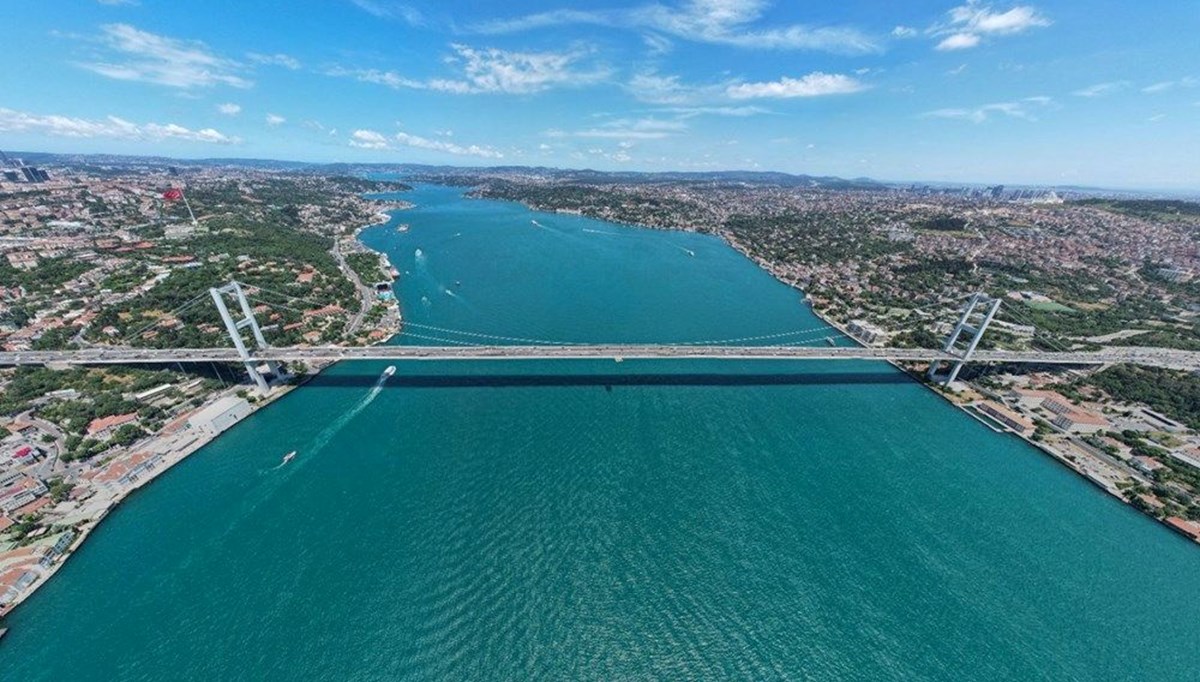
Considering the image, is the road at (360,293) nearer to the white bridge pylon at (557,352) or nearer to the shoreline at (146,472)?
the shoreline at (146,472)

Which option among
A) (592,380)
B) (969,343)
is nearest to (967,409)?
(969,343)

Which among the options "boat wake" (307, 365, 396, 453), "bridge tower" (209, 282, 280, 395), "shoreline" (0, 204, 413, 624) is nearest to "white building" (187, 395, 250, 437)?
"shoreline" (0, 204, 413, 624)

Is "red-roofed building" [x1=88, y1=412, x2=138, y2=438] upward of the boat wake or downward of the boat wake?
upward

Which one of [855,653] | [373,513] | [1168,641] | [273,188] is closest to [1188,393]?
[1168,641]

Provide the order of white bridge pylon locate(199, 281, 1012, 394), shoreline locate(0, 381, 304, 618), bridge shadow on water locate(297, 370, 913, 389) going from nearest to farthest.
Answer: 1. shoreline locate(0, 381, 304, 618)
2. white bridge pylon locate(199, 281, 1012, 394)
3. bridge shadow on water locate(297, 370, 913, 389)

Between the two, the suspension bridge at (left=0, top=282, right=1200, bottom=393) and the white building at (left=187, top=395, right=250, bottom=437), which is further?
the suspension bridge at (left=0, top=282, right=1200, bottom=393)

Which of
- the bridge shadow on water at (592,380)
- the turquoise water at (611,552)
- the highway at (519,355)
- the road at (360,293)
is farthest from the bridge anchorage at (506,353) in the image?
the road at (360,293)

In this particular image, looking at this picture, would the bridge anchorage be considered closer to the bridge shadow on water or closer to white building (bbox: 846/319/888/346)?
the bridge shadow on water
